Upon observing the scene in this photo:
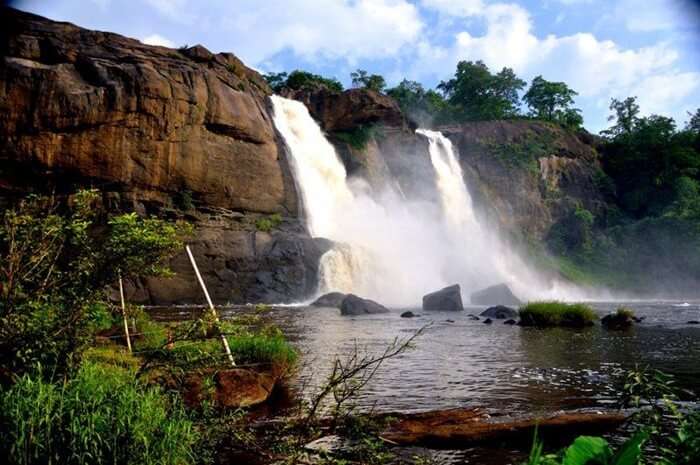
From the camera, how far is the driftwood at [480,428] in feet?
20.6

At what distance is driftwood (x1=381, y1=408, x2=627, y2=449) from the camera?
6.27m

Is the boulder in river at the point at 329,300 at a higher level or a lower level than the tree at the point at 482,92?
lower

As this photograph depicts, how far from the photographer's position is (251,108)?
118ft

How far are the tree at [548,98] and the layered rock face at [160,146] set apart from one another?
2113 inches

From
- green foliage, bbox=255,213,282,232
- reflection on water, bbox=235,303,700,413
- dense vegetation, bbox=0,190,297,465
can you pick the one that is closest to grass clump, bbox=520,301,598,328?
reflection on water, bbox=235,303,700,413

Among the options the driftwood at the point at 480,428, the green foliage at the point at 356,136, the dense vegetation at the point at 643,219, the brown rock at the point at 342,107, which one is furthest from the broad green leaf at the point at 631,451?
the dense vegetation at the point at 643,219

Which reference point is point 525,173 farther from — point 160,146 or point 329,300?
point 160,146

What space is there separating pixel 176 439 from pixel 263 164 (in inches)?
1242

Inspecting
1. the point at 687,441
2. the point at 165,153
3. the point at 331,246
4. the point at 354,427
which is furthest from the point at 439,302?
the point at 687,441

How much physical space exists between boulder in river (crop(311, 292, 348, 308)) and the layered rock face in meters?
2.81

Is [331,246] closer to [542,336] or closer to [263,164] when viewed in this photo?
[263,164]

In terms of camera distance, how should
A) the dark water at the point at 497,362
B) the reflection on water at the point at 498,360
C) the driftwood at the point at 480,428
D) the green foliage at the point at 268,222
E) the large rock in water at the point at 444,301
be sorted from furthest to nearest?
the green foliage at the point at 268,222, the large rock in water at the point at 444,301, the reflection on water at the point at 498,360, the dark water at the point at 497,362, the driftwood at the point at 480,428

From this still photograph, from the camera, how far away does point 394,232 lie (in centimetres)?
4297

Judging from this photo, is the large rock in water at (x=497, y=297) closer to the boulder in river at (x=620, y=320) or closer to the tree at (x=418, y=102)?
the boulder in river at (x=620, y=320)
